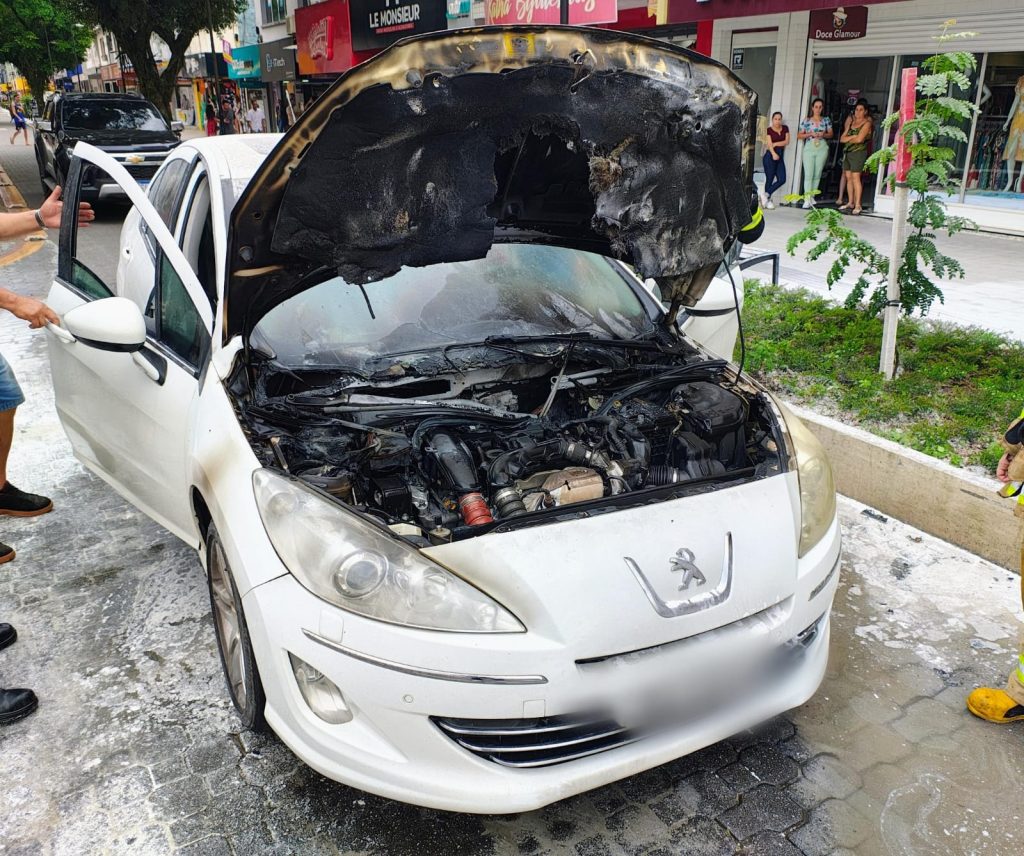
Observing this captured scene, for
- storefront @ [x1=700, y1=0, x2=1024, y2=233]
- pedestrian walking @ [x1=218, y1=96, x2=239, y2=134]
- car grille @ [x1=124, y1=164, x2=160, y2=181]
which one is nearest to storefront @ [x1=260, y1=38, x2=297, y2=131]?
Result: pedestrian walking @ [x1=218, y1=96, x2=239, y2=134]

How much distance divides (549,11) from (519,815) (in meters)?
14.9

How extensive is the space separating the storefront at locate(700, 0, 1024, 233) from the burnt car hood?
8071 millimetres

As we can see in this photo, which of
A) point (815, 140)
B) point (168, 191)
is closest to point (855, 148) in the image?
point (815, 140)

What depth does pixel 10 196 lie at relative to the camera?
17281 mm

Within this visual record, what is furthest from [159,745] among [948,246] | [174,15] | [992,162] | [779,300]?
[174,15]

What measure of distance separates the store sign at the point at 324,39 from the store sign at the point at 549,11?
26.6ft

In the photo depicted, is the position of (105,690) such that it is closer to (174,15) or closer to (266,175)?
(266,175)

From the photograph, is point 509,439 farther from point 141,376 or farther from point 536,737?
point 141,376

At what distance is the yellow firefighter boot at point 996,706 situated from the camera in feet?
9.53

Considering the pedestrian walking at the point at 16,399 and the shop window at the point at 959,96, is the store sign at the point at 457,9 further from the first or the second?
the pedestrian walking at the point at 16,399

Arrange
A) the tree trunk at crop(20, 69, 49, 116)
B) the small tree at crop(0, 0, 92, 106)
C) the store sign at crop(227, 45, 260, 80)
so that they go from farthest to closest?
the tree trunk at crop(20, 69, 49, 116) < the store sign at crop(227, 45, 260, 80) < the small tree at crop(0, 0, 92, 106)

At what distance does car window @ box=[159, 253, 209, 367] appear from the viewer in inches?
125

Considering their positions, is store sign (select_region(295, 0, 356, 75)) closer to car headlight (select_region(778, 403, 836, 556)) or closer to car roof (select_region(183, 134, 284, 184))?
car roof (select_region(183, 134, 284, 184))

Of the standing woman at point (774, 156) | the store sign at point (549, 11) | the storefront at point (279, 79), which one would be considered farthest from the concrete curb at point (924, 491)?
the storefront at point (279, 79)
